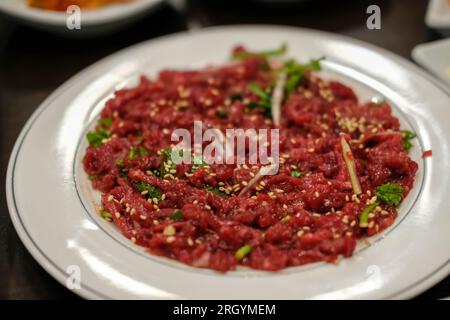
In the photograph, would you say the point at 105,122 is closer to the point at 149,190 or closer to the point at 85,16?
the point at 149,190

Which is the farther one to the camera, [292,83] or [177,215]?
[292,83]

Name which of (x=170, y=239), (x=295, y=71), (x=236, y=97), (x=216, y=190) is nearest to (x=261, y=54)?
(x=295, y=71)

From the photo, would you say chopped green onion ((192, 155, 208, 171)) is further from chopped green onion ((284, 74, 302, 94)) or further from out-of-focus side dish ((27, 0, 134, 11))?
out-of-focus side dish ((27, 0, 134, 11))

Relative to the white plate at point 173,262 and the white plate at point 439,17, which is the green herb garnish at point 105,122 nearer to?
the white plate at point 173,262

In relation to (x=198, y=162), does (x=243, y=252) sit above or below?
below

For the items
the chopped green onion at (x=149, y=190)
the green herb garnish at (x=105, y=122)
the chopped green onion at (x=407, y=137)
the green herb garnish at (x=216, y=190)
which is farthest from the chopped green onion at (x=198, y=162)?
the chopped green onion at (x=407, y=137)

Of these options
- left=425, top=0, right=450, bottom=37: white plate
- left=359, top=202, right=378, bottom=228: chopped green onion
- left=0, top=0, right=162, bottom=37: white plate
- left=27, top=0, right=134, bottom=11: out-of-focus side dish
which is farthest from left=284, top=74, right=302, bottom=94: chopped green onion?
left=27, top=0, right=134, bottom=11: out-of-focus side dish

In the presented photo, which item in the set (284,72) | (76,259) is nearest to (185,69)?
(284,72)
